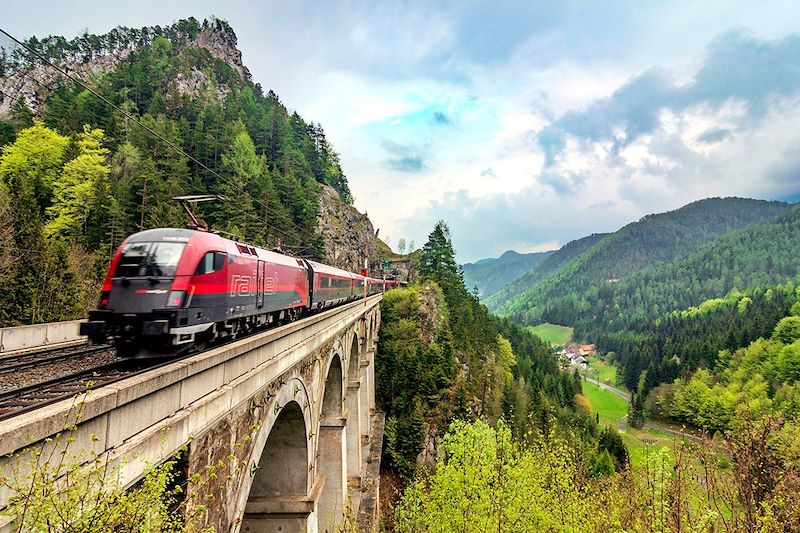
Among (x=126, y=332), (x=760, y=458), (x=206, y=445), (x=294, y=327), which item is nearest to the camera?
(x=206, y=445)

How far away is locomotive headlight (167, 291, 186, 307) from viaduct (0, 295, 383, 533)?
5.80ft

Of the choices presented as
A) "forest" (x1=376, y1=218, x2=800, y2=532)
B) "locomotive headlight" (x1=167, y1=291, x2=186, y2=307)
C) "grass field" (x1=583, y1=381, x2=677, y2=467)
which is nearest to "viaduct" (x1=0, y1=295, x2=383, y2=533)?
"locomotive headlight" (x1=167, y1=291, x2=186, y2=307)

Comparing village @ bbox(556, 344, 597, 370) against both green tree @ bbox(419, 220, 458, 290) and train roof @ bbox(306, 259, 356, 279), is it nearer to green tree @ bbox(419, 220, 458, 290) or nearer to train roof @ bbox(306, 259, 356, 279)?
green tree @ bbox(419, 220, 458, 290)

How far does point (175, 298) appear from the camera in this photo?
361 inches

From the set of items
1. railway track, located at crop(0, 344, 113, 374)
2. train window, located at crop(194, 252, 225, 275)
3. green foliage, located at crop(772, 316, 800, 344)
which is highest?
train window, located at crop(194, 252, 225, 275)

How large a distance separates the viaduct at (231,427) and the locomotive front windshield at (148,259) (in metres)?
Answer: 2.48

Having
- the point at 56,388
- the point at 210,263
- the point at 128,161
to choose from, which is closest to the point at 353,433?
the point at 210,263

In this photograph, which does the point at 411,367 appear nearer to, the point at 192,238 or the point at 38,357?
the point at 38,357

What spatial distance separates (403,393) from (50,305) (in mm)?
30772

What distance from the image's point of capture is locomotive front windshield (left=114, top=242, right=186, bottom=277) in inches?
365

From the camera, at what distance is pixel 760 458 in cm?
939

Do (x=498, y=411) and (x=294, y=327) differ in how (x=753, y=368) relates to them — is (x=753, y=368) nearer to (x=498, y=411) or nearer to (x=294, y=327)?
(x=498, y=411)

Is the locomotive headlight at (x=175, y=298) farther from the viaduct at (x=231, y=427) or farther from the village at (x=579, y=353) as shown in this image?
the village at (x=579, y=353)

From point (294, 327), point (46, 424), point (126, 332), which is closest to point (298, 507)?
point (294, 327)
